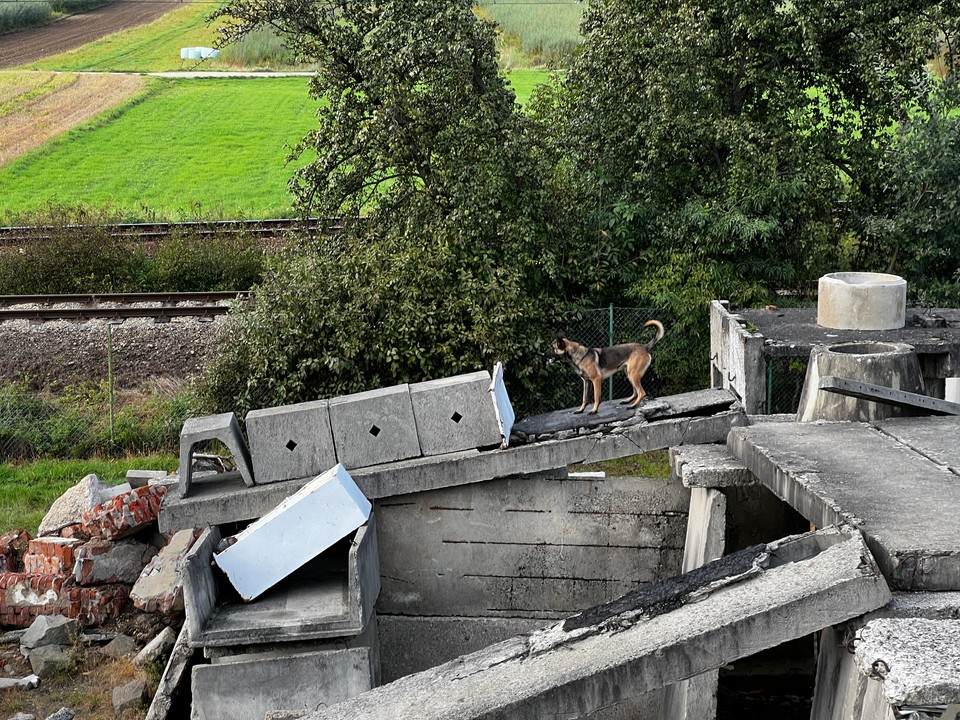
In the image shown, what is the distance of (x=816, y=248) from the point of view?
1605cm

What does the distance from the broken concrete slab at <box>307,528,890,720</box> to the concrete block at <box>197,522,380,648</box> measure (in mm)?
1467

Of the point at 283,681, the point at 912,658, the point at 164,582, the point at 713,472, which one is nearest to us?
the point at 912,658

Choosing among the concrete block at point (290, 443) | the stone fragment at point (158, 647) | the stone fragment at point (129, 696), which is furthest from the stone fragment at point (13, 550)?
the concrete block at point (290, 443)

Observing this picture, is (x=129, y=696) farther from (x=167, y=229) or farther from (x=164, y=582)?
(x=167, y=229)

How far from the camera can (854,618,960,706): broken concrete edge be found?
167 inches

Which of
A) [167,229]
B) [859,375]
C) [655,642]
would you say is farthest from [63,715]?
[167,229]

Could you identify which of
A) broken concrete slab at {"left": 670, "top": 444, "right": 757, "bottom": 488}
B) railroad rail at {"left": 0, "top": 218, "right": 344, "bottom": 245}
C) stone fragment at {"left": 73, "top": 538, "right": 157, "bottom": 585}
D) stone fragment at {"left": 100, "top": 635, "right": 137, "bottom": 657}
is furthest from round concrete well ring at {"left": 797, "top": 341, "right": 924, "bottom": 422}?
railroad rail at {"left": 0, "top": 218, "right": 344, "bottom": 245}

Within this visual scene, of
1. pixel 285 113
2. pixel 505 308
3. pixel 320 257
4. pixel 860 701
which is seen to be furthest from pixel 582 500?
pixel 285 113

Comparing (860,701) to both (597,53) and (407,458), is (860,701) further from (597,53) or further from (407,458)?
(597,53)

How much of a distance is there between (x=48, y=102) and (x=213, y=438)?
3794 centimetres

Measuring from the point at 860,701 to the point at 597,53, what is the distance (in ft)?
42.0

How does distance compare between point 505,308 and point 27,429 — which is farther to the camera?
point 27,429

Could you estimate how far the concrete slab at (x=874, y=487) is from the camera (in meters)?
5.26

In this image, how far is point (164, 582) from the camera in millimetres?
9203
